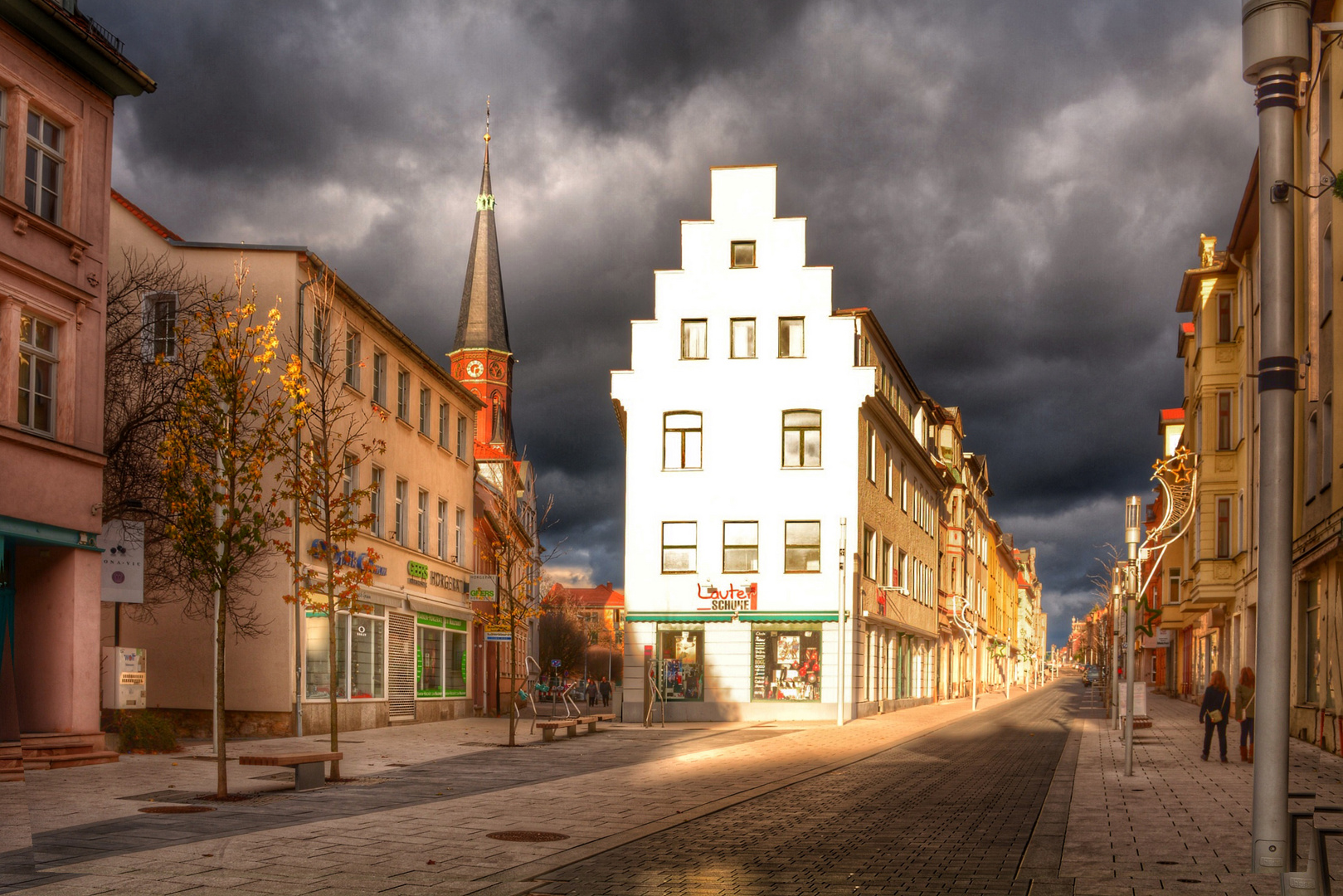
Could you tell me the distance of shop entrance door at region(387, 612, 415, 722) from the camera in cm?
3322

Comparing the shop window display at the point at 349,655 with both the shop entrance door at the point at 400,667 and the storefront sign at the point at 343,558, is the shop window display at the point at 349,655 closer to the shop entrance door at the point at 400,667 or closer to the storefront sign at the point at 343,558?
the shop entrance door at the point at 400,667

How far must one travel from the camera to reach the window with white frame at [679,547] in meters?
39.8

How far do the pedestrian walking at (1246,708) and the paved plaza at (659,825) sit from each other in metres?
0.59

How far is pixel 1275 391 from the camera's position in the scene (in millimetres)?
8164

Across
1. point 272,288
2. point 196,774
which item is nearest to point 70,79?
point 272,288

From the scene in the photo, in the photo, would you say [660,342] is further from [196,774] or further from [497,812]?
[497,812]

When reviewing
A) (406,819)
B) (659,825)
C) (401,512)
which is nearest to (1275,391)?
(659,825)

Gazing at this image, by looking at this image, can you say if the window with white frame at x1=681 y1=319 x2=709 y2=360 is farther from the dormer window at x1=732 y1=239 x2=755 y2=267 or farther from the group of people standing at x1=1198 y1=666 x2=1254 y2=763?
the group of people standing at x1=1198 y1=666 x2=1254 y2=763

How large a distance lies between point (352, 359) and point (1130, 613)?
64.0 ft

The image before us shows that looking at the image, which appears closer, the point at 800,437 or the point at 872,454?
the point at 800,437

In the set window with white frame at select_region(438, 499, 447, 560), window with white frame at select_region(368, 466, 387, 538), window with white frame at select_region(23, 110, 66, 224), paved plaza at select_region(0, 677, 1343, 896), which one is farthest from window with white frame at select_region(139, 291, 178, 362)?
window with white frame at select_region(438, 499, 447, 560)

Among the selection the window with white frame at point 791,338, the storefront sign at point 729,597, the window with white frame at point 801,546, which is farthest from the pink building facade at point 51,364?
the window with white frame at point 791,338

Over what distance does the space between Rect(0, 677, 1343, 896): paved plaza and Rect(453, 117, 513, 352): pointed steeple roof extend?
330 feet

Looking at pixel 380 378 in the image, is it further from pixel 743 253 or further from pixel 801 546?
pixel 801 546
